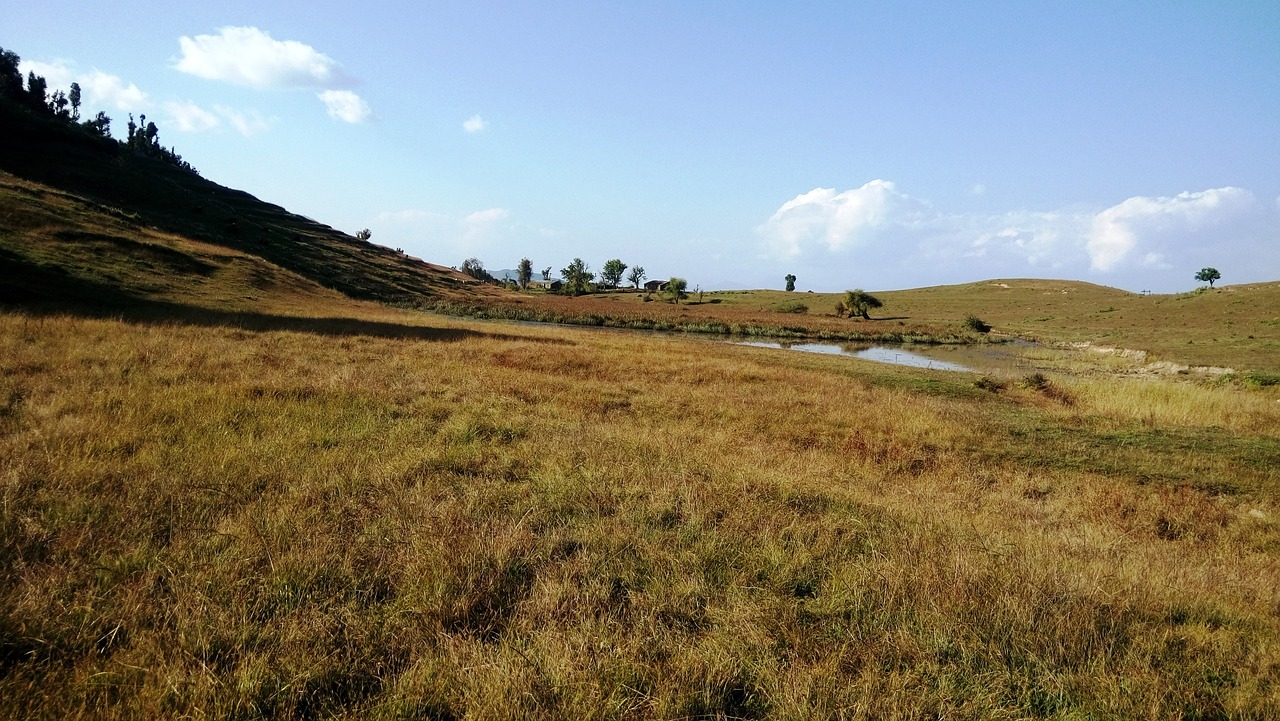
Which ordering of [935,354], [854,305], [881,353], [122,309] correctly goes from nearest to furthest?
[122,309] → [935,354] → [881,353] → [854,305]

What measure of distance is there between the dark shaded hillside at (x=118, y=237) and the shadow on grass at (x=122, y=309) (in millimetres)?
120

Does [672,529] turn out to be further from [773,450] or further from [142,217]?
[142,217]

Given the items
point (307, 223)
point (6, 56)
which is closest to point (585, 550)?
point (307, 223)

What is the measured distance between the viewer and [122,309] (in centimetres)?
2209

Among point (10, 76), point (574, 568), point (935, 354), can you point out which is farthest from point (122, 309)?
point (10, 76)

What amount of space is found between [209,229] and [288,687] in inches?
3090

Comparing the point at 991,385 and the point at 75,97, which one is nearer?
the point at 991,385

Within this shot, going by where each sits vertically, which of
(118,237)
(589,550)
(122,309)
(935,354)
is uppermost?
(118,237)

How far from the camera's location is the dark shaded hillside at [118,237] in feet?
87.4

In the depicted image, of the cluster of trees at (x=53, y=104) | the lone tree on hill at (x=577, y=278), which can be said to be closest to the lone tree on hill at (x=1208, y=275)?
the lone tree on hill at (x=577, y=278)

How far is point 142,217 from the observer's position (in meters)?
50.0

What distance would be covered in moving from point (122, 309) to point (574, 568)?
27.4 metres

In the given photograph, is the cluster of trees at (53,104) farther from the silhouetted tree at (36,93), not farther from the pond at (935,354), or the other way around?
the pond at (935,354)

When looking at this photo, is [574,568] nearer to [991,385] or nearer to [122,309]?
[991,385]
